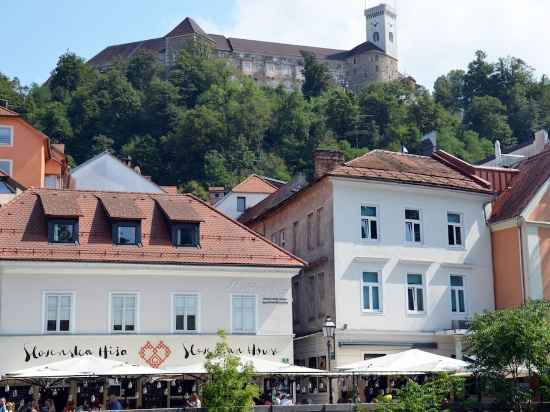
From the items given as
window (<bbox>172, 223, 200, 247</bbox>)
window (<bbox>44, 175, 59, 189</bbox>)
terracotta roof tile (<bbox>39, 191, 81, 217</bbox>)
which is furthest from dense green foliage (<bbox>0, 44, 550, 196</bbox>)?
window (<bbox>172, 223, 200, 247</bbox>)

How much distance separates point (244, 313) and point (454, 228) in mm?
9848

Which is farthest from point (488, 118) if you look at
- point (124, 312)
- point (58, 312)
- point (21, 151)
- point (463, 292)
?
point (58, 312)

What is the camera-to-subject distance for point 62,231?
34219 mm

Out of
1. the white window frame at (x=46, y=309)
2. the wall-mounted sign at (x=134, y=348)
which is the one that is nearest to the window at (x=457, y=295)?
the wall-mounted sign at (x=134, y=348)

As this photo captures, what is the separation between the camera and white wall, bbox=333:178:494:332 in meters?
37.5

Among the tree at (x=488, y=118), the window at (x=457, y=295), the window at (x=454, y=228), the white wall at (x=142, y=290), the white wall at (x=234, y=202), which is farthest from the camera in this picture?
the tree at (x=488, y=118)

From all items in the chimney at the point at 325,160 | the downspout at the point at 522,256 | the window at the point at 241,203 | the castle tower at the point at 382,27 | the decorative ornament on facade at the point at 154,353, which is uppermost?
the castle tower at the point at 382,27

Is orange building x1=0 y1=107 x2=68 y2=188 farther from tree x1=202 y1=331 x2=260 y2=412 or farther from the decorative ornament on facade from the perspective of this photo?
tree x1=202 y1=331 x2=260 y2=412

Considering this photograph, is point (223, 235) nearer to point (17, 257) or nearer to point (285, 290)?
point (285, 290)

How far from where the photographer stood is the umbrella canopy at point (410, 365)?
30.4m

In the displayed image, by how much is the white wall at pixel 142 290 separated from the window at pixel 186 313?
8.6 inches

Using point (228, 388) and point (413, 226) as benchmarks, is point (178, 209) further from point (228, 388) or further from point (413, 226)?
point (228, 388)

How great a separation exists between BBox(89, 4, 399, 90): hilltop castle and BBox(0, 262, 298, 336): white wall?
459ft

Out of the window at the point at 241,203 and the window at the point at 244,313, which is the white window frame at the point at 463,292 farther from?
the window at the point at 241,203
